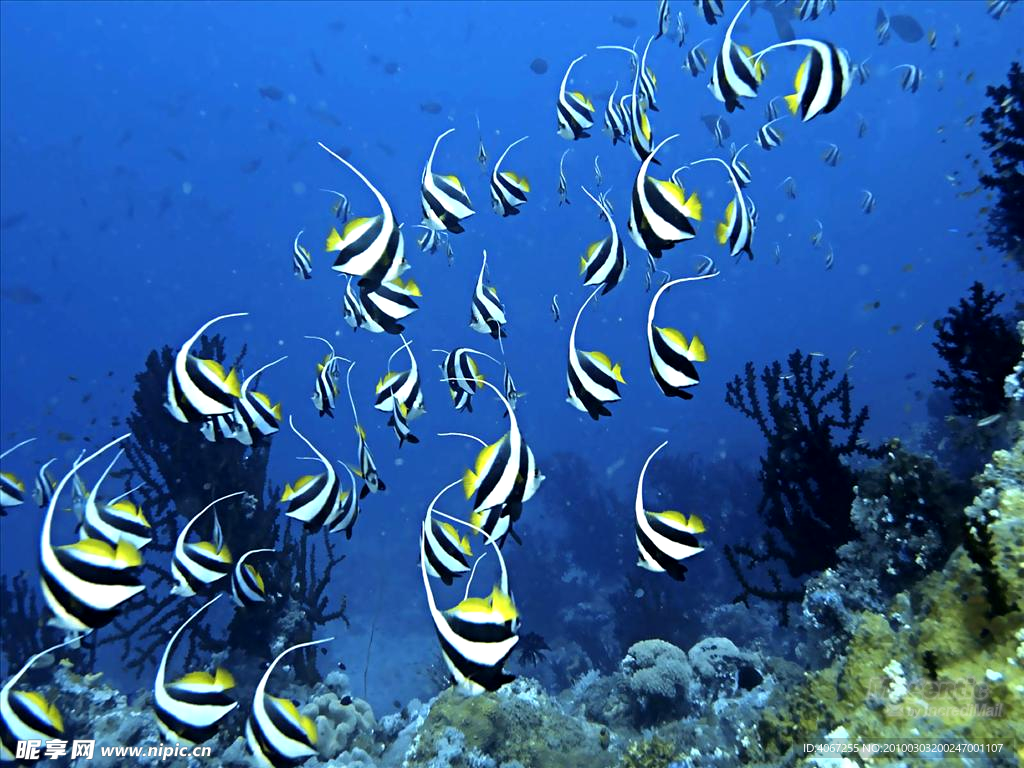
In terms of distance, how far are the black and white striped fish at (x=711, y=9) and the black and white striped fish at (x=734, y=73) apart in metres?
2.07

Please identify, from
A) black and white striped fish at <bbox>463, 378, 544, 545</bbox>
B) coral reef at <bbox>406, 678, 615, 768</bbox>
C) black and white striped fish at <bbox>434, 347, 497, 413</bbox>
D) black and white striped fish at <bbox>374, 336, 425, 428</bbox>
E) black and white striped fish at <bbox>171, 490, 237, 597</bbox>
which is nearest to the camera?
black and white striped fish at <bbox>463, 378, 544, 545</bbox>

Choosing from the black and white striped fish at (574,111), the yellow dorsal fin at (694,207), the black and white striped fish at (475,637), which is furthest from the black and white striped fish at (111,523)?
the black and white striped fish at (574,111)

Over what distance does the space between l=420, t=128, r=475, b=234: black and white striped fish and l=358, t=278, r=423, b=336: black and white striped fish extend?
494 mm

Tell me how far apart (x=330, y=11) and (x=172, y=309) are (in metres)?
52.6

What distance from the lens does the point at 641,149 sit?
433cm

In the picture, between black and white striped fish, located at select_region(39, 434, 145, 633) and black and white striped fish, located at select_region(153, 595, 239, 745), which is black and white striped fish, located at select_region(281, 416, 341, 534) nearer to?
black and white striped fish, located at select_region(153, 595, 239, 745)

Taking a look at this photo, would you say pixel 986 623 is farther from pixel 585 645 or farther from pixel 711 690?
pixel 585 645

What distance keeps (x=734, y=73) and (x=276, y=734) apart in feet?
15.5

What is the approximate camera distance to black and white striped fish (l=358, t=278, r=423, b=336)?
11.7 feet

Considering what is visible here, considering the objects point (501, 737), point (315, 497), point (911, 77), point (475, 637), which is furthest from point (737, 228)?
point (911, 77)

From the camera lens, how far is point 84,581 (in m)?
2.30

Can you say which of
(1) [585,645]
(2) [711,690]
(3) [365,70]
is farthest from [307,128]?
(2) [711,690]

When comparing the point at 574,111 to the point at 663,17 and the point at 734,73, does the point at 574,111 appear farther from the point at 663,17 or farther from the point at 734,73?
the point at 663,17

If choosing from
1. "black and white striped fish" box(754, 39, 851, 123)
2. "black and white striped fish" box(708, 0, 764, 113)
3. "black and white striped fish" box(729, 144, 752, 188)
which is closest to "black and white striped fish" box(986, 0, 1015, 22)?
"black and white striped fish" box(729, 144, 752, 188)
